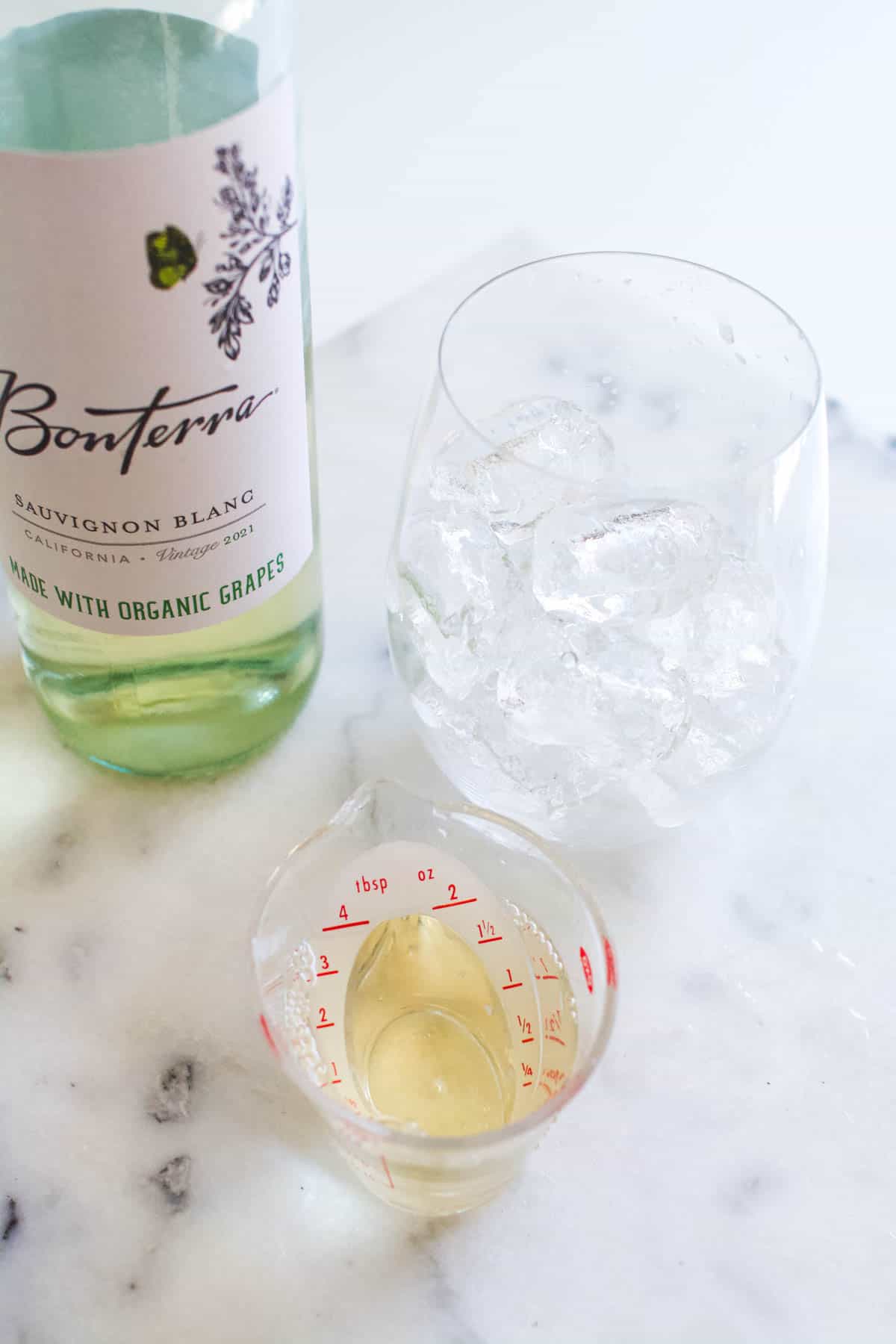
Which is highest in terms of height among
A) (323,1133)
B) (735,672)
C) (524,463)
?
(524,463)

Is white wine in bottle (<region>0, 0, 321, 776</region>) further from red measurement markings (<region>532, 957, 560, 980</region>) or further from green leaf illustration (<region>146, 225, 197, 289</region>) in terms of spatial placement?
red measurement markings (<region>532, 957, 560, 980</region>)

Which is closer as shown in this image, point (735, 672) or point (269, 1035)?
point (269, 1035)

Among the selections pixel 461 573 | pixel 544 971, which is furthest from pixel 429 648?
pixel 544 971

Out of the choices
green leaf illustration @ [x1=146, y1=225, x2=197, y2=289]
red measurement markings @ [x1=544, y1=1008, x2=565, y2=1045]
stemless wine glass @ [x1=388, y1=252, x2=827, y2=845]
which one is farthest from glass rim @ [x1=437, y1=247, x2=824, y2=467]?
red measurement markings @ [x1=544, y1=1008, x2=565, y2=1045]

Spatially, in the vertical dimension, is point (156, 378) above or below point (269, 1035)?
above

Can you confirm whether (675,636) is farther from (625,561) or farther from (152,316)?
(152,316)

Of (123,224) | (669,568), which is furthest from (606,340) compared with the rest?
(123,224)

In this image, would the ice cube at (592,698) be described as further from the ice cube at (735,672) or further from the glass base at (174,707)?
the glass base at (174,707)
